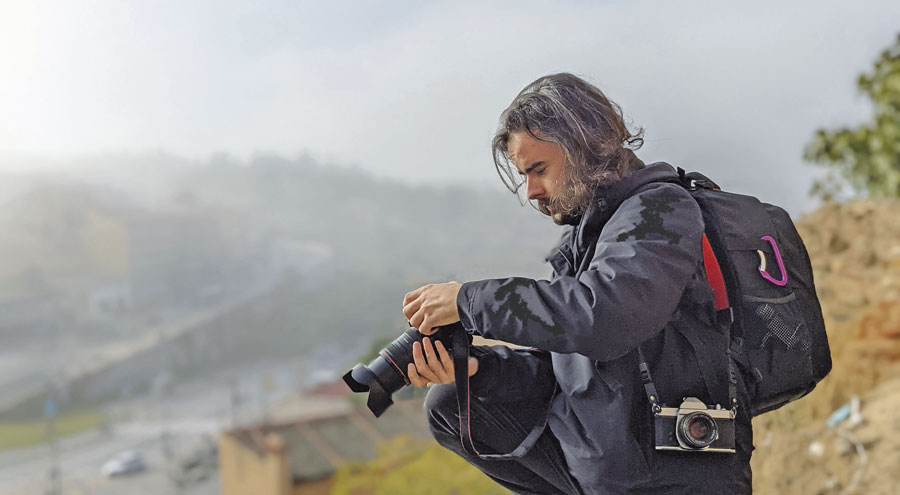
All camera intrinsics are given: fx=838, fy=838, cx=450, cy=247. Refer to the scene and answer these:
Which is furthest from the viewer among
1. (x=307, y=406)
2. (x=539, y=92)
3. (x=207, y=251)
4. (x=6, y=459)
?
(x=207, y=251)

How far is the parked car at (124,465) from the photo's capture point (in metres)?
8.88

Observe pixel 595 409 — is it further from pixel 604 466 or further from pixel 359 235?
pixel 359 235

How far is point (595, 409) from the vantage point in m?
1.09

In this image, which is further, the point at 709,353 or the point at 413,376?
the point at 413,376

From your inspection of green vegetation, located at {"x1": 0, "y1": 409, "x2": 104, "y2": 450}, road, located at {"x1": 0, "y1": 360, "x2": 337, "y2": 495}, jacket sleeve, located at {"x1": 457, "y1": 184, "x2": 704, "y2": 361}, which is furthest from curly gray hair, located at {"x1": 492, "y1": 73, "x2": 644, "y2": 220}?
green vegetation, located at {"x1": 0, "y1": 409, "x2": 104, "y2": 450}

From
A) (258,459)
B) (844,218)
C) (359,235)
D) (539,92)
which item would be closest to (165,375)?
(359,235)

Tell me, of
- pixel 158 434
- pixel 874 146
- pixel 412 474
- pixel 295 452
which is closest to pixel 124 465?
pixel 158 434

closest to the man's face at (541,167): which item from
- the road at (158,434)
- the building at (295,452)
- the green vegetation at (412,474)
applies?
the green vegetation at (412,474)

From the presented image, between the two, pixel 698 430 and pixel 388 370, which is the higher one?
pixel 388 370

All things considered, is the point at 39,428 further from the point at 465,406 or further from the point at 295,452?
the point at 465,406

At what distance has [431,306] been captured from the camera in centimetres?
108

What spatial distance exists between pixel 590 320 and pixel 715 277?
0.70 ft

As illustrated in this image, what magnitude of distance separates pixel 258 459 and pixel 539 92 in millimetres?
6727

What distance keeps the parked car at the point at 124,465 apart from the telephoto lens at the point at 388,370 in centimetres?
864
